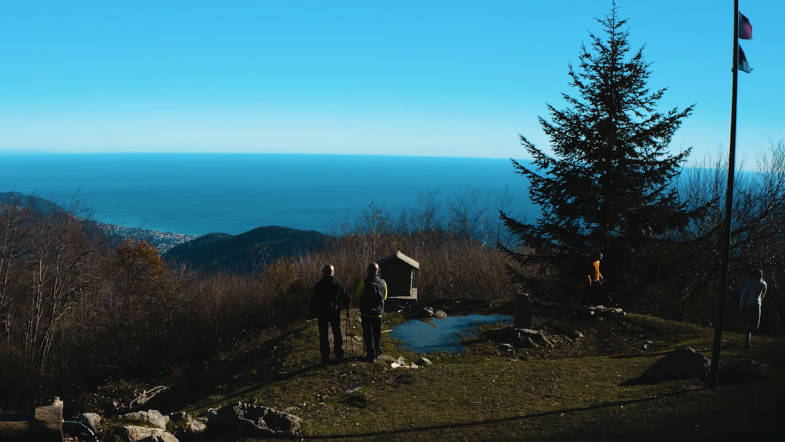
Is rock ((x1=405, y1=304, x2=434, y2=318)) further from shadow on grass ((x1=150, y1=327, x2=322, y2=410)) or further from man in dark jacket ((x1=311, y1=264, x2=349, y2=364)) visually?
man in dark jacket ((x1=311, y1=264, x2=349, y2=364))

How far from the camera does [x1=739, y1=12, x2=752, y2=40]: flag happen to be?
8.20m

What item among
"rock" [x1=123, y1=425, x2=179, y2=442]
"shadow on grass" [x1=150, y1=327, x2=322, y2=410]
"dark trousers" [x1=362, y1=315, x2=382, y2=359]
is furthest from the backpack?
"rock" [x1=123, y1=425, x2=179, y2=442]

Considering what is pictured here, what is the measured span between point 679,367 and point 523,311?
5.19m

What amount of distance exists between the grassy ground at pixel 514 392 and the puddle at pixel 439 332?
51cm

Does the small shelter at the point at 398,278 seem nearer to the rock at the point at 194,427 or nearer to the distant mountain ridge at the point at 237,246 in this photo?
the rock at the point at 194,427

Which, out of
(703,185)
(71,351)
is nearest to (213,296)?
(71,351)

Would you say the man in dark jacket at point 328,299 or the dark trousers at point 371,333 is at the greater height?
the man in dark jacket at point 328,299

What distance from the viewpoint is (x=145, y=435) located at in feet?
24.8

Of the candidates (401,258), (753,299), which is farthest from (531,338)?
(753,299)

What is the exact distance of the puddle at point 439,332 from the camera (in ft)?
45.1

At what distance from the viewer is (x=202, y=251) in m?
94.1

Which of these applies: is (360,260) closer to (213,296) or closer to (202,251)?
(213,296)

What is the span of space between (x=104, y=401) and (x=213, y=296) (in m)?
10.3

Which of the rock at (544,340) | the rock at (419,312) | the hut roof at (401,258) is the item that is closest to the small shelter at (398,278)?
the hut roof at (401,258)
